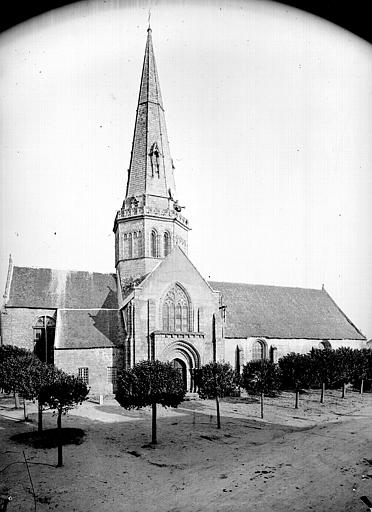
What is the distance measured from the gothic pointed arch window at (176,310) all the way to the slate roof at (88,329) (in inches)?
165

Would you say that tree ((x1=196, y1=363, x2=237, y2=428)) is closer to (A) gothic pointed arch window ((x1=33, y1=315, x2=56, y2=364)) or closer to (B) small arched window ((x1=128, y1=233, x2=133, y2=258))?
(B) small arched window ((x1=128, y1=233, x2=133, y2=258))

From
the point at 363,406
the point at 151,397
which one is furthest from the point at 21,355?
the point at 363,406

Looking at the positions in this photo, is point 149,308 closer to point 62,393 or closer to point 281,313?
point 62,393

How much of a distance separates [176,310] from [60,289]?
11132 millimetres

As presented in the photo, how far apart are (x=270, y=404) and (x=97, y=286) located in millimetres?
17710

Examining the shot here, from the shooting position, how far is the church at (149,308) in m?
31.1

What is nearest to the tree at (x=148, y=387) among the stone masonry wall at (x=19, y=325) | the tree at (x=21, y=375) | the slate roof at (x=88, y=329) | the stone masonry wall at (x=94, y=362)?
the tree at (x=21, y=375)

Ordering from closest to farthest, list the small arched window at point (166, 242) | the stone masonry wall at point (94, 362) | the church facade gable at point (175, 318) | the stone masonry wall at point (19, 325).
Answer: the church facade gable at point (175, 318) → the stone masonry wall at point (94, 362) → the stone masonry wall at point (19, 325) → the small arched window at point (166, 242)

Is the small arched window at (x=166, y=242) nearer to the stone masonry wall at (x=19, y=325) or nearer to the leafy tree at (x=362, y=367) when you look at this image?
the stone masonry wall at (x=19, y=325)

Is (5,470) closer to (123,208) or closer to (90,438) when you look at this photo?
(90,438)

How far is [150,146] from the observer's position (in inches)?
1431

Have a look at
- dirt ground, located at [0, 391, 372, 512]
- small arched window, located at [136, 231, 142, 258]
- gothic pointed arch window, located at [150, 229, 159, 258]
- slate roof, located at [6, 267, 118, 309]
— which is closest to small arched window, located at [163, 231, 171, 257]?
gothic pointed arch window, located at [150, 229, 159, 258]

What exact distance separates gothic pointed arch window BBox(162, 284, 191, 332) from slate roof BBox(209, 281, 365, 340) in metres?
5.64

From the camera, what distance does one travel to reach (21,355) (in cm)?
2789
